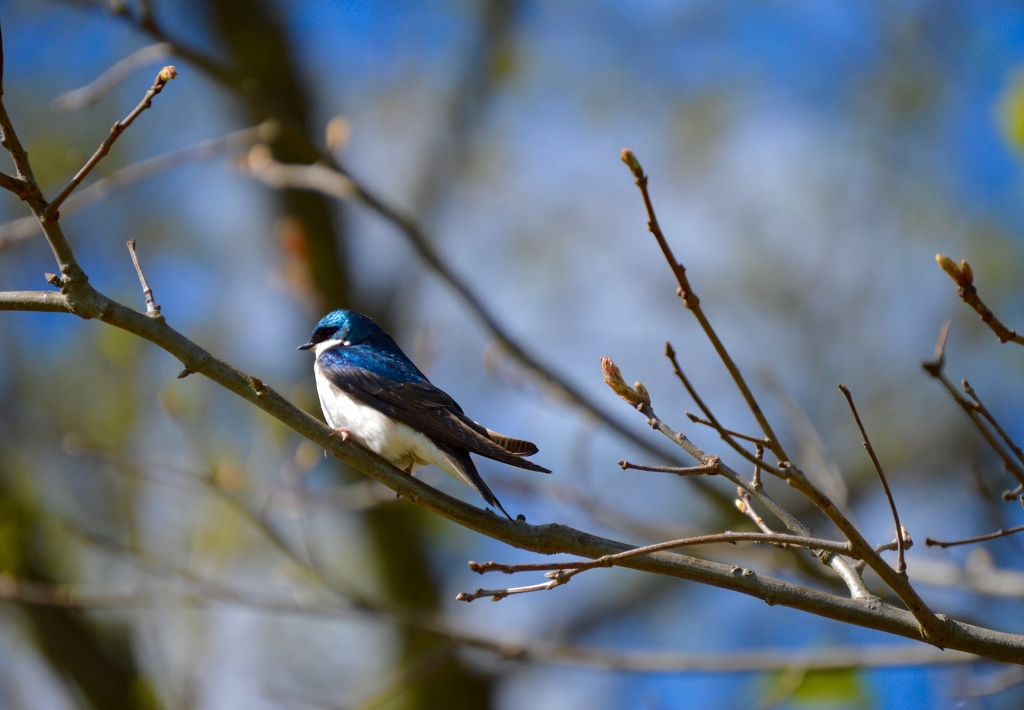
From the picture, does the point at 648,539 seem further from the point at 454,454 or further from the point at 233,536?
the point at 233,536

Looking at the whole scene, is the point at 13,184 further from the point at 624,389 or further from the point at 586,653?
the point at 586,653

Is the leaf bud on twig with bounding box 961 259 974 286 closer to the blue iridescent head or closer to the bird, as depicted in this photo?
the bird

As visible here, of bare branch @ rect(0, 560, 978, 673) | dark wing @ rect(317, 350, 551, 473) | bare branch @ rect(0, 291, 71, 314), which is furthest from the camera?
bare branch @ rect(0, 560, 978, 673)

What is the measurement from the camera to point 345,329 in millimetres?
4590

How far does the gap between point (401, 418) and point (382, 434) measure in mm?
129

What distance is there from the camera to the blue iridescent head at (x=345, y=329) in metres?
4.51

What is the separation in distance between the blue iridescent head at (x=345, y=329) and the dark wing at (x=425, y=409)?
48 centimetres

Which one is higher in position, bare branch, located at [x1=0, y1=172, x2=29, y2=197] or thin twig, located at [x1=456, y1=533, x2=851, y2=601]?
bare branch, located at [x1=0, y1=172, x2=29, y2=197]

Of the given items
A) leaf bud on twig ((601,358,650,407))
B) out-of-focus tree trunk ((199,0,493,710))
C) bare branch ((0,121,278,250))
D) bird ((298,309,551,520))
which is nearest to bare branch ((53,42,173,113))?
bare branch ((0,121,278,250))

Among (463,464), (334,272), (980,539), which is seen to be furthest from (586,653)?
(334,272)

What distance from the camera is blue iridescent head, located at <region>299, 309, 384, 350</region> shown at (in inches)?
178

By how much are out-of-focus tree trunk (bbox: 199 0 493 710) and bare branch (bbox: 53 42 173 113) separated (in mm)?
4468

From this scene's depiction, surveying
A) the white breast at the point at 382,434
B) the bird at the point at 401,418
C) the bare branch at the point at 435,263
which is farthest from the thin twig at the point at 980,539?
the bare branch at the point at 435,263

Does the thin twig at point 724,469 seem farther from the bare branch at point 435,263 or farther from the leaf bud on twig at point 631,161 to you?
the bare branch at point 435,263
